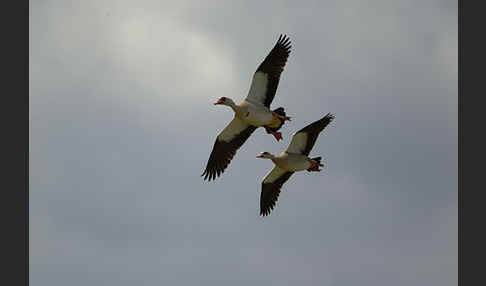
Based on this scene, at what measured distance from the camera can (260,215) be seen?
43031 millimetres

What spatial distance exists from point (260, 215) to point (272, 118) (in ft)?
10.4

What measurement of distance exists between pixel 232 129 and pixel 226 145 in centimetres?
57

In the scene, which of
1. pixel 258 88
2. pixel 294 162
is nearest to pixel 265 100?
pixel 258 88

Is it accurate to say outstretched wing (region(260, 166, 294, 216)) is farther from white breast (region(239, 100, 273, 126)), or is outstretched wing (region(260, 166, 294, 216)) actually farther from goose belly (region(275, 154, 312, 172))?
white breast (region(239, 100, 273, 126))

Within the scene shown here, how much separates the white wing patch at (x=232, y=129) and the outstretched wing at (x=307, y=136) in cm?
144

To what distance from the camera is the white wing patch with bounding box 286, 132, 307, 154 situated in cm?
4194

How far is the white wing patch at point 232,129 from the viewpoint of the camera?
4206 cm

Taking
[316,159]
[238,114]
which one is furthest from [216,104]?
[316,159]

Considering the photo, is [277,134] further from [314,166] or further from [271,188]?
[271,188]

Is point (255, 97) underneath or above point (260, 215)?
above

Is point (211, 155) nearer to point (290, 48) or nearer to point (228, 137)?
point (228, 137)

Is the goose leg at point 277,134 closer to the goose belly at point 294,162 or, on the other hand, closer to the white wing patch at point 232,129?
the goose belly at point 294,162

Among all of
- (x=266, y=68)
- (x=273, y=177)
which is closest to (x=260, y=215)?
(x=273, y=177)

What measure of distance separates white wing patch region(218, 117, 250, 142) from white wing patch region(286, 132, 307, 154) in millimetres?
1363
